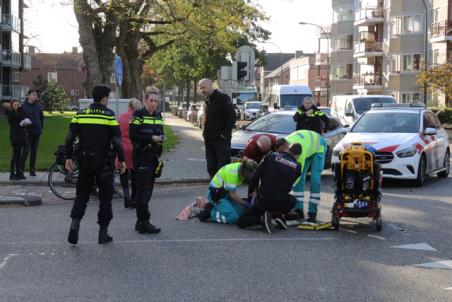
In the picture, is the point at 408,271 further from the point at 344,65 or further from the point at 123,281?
the point at 344,65

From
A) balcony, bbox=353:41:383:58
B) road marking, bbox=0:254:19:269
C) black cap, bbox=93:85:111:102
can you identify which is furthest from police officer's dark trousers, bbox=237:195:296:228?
balcony, bbox=353:41:383:58

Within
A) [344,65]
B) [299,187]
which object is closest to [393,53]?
[344,65]

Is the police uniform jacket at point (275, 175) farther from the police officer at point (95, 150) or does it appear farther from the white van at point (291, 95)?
the white van at point (291, 95)

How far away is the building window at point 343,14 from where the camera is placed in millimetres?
72375

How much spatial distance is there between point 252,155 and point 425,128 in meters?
6.66

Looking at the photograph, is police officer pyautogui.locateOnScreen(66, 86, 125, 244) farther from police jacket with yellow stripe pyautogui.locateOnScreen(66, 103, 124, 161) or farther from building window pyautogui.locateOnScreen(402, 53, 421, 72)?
building window pyautogui.locateOnScreen(402, 53, 421, 72)

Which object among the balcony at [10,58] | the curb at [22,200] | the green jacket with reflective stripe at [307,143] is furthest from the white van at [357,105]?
the balcony at [10,58]

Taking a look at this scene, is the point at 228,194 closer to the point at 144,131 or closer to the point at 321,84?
the point at 144,131

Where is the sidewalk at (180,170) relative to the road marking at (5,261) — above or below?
above

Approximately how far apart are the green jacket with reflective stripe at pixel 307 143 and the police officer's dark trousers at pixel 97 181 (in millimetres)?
2620

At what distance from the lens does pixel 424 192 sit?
13.2m

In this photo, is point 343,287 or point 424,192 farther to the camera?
point 424,192

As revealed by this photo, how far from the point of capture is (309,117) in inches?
585

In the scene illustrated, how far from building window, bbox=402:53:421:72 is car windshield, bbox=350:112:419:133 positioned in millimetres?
42455
